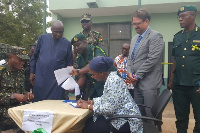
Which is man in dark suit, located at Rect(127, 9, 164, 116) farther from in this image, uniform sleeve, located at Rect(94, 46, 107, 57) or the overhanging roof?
the overhanging roof

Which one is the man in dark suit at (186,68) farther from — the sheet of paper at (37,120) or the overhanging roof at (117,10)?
the overhanging roof at (117,10)

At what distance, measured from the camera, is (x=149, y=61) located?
9.57 ft

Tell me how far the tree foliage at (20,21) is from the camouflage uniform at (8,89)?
969cm

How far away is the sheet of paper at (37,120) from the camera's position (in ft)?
6.70

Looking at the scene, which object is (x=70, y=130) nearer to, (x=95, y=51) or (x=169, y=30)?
(x=95, y=51)

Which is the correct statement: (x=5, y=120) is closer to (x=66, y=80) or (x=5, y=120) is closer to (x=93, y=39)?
(x=66, y=80)

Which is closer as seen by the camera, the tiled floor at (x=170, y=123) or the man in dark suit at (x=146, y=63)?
the man in dark suit at (x=146, y=63)

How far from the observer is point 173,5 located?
7320 mm

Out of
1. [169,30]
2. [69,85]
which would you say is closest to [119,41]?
[169,30]

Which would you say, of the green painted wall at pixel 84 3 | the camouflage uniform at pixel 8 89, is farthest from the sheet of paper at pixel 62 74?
the green painted wall at pixel 84 3

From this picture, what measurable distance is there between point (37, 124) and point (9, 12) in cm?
1132

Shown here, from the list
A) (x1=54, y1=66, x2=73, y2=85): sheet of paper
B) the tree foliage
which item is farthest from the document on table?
the tree foliage

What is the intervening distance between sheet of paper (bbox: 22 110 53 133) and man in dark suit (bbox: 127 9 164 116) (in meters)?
1.29

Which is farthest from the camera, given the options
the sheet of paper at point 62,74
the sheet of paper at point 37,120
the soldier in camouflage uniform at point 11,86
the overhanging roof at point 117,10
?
the overhanging roof at point 117,10
